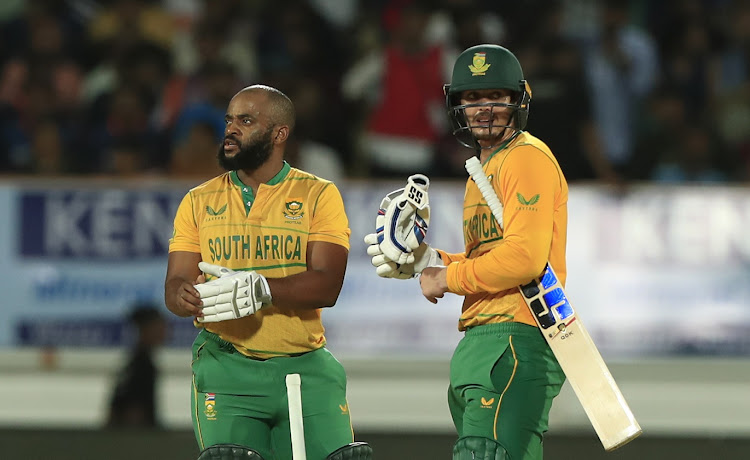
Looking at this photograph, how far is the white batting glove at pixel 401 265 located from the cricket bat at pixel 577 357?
351mm

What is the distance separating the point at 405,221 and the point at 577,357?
72cm

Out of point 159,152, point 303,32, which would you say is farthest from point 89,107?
point 303,32

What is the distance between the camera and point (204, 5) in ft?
33.9

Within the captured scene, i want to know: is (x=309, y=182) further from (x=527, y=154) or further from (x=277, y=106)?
(x=527, y=154)

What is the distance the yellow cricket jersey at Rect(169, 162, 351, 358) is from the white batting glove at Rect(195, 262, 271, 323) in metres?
0.17

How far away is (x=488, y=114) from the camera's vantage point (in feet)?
14.1

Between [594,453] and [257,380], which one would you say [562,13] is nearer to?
[594,453]

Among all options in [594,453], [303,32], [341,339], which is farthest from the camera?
[303,32]

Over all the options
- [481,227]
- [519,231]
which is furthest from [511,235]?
[481,227]

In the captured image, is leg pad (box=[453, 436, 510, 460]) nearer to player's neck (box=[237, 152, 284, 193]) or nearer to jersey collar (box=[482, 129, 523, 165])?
jersey collar (box=[482, 129, 523, 165])

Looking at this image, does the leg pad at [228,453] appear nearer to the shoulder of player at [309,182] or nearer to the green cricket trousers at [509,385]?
the green cricket trousers at [509,385]

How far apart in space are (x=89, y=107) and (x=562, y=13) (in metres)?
3.78

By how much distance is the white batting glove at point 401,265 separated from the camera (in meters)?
4.29

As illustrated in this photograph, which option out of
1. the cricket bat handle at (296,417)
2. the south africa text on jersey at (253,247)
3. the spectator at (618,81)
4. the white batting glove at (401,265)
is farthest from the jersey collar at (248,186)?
the spectator at (618,81)
